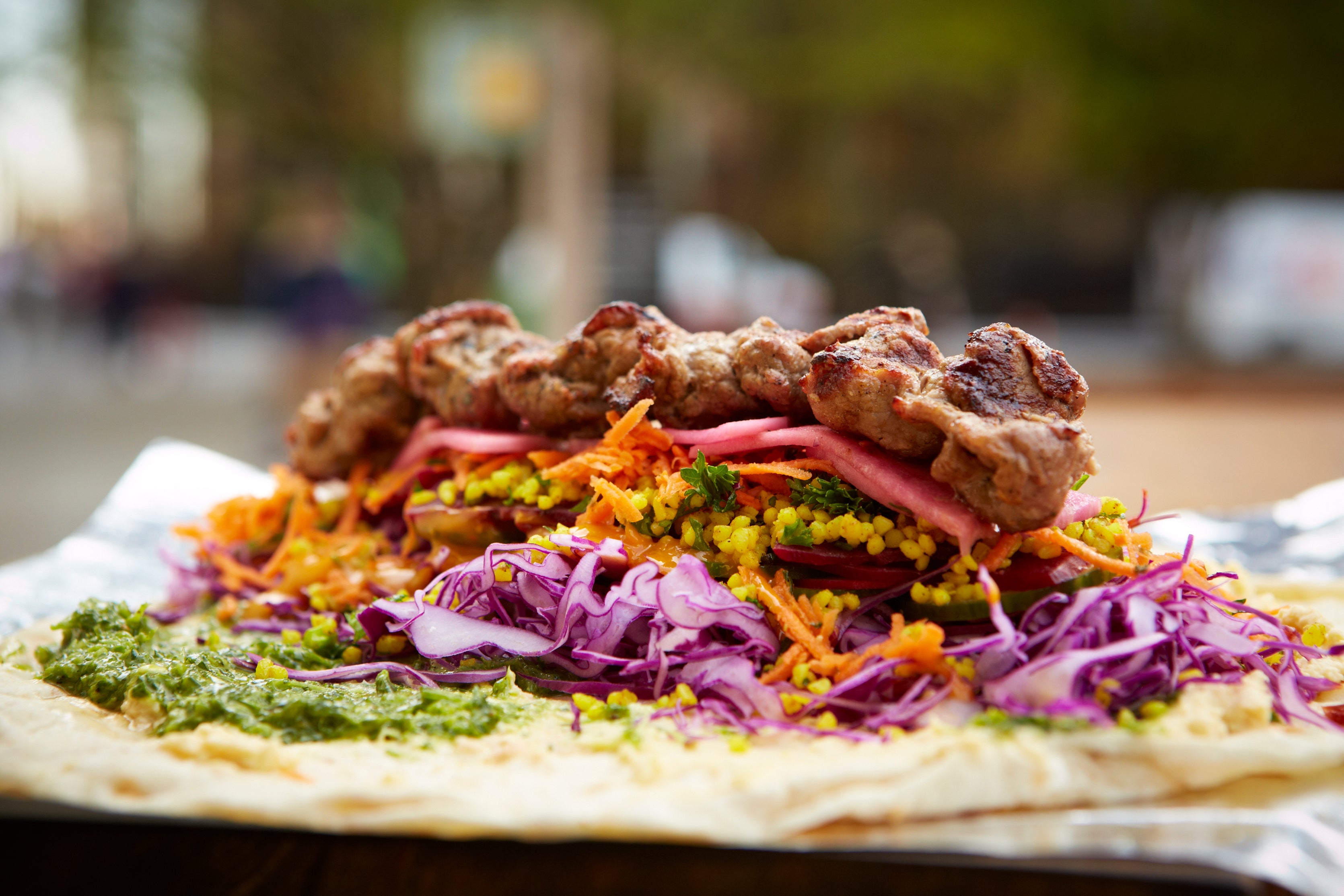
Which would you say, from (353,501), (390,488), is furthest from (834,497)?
(353,501)

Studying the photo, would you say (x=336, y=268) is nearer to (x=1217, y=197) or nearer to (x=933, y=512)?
(x=933, y=512)

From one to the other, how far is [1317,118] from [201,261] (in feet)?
Result: 82.3

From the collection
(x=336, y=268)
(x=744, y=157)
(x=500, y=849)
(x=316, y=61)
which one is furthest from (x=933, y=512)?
(x=744, y=157)

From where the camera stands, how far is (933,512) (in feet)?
7.34

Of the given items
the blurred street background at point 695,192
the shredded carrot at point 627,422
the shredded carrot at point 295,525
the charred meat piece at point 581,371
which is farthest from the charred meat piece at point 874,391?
the blurred street background at point 695,192

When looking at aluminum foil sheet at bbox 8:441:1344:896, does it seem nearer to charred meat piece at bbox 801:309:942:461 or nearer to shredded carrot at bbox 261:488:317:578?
charred meat piece at bbox 801:309:942:461

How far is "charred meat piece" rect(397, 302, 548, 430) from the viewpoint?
307 cm

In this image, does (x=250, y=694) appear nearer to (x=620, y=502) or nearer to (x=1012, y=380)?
(x=620, y=502)

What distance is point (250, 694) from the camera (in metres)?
2.34

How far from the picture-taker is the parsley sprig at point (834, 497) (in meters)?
2.39

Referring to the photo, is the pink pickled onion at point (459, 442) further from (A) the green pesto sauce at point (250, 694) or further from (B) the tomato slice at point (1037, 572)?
(B) the tomato slice at point (1037, 572)

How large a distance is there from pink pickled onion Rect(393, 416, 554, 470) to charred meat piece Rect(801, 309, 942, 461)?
0.89 m

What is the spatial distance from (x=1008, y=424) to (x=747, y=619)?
0.70 m

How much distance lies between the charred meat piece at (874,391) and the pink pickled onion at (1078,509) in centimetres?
33
